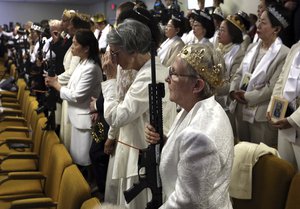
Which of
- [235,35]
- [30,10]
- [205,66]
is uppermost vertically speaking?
[30,10]

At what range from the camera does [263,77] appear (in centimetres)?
240

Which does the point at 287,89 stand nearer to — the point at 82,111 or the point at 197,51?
the point at 197,51

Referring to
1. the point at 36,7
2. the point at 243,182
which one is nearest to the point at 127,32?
the point at 243,182

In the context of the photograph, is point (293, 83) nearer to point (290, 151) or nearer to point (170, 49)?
point (290, 151)

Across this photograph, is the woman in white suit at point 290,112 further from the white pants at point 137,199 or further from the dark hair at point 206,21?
the dark hair at point 206,21

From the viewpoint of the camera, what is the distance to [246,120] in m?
2.53

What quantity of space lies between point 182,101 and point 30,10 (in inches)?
621

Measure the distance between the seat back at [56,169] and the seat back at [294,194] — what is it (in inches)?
38.9

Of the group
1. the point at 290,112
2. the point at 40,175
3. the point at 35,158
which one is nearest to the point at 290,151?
the point at 290,112

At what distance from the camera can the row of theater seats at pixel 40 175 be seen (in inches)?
61.2

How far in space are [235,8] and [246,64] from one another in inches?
115

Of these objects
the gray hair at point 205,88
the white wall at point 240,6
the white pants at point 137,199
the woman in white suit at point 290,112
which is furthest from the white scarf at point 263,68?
the white wall at point 240,6

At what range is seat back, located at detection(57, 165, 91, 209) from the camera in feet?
4.85

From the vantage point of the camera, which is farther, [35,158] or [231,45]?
[231,45]
